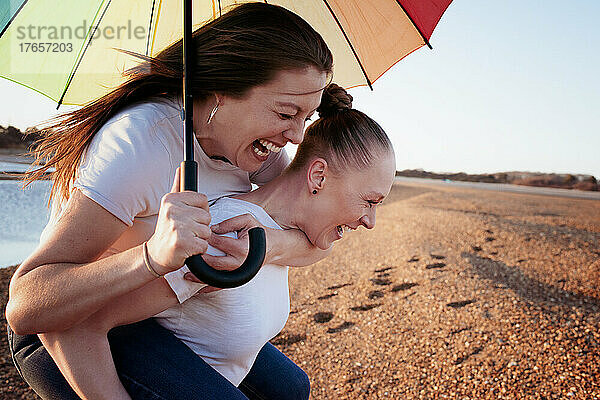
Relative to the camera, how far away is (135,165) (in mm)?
1561

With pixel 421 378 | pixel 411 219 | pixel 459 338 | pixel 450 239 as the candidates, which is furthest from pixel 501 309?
pixel 411 219

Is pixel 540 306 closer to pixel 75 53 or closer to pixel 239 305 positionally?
pixel 239 305

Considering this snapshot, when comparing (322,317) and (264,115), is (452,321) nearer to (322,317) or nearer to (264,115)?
(322,317)

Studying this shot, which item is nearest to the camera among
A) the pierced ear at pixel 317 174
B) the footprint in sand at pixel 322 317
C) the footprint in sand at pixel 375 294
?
the pierced ear at pixel 317 174

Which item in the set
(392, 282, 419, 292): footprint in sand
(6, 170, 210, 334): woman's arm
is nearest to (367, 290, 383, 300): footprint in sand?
(392, 282, 419, 292): footprint in sand

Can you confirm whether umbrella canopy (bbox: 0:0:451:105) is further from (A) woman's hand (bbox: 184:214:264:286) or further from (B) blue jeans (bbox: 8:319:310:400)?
(B) blue jeans (bbox: 8:319:310:400)

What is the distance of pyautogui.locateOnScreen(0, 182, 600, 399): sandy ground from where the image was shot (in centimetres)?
344

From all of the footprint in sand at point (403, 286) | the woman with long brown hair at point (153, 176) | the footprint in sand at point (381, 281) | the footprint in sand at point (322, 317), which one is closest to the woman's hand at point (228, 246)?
the woman with long brown hair at point (153, 176)

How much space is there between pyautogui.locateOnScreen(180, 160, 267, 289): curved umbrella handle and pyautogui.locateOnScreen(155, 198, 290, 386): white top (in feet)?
0.58

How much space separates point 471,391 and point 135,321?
260 cm

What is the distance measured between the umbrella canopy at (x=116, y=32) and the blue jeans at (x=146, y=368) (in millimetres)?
1172

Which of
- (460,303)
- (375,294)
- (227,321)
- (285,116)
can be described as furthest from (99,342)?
(375,294)

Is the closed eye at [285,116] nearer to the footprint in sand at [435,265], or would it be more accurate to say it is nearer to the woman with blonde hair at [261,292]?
the woman with blonde hair at [261,292]

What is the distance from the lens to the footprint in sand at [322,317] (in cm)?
479
